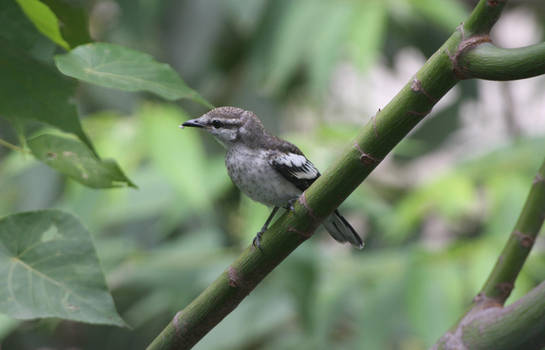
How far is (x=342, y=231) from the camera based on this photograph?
1.79m

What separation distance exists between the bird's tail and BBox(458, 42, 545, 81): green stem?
95 centimetres

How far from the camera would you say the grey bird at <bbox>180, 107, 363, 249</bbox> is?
1780mm

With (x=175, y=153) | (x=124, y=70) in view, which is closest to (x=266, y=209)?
(x=175, y=153)

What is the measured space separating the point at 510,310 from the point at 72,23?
2.75 feet

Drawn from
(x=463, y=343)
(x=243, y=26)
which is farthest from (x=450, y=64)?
(x=243, y=26)

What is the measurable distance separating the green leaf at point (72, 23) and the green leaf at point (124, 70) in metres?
0.07

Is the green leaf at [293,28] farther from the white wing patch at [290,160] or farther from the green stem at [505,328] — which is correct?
the green stem at [505,328]

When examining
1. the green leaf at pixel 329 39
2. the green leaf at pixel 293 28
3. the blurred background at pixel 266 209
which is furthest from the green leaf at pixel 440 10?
the green leaf at pixel 293 28

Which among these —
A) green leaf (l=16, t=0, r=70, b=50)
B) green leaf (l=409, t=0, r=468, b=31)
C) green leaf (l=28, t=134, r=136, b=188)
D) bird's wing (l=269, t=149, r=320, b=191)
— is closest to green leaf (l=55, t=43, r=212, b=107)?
green leaf (l=16, t=0, r=70, b=50)

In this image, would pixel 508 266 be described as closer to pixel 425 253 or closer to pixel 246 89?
pixel 425 253

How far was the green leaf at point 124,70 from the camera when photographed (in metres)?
1.01

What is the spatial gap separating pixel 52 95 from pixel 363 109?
4199mm

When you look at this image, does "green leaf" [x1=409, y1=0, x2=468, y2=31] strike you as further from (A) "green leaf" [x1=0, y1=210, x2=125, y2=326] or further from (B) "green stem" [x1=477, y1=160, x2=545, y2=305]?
(A) "green leaf" [x1=0, y1=210, x2=125, y2=326]

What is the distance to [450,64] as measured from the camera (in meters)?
0.87
